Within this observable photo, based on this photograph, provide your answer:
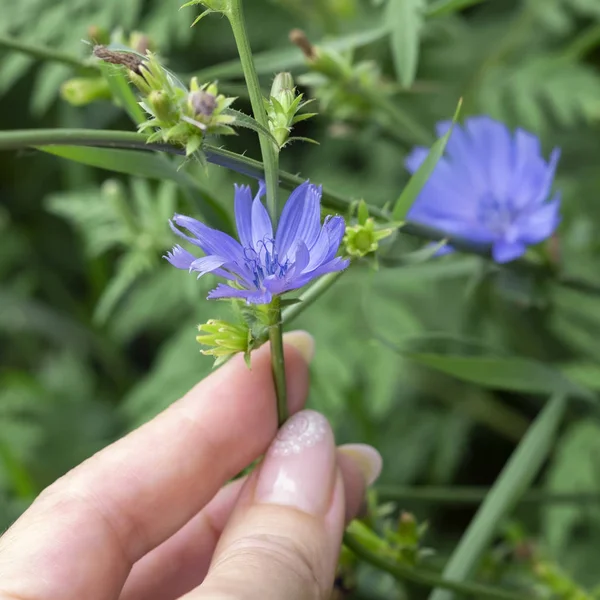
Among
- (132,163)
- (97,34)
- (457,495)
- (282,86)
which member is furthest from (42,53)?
(457,495)

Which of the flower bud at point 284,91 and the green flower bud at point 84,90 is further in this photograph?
the green flower bud at point 84,90

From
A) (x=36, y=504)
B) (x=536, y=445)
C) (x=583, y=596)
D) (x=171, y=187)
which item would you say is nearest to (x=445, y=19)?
(x=171, y=187)

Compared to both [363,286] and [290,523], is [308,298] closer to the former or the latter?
[290,523]

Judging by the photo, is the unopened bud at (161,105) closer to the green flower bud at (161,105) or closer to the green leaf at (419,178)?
the green flower bud at (161,105)

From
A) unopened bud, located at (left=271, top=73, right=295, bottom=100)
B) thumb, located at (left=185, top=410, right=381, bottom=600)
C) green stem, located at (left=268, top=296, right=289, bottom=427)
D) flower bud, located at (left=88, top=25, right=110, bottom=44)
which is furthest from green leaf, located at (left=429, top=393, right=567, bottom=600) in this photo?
flower bud, located at (left=88, top=25, right=110, bottom=44)

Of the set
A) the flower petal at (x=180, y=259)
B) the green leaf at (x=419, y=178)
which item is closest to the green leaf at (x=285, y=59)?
the green leaf at (x=419, y=178)
